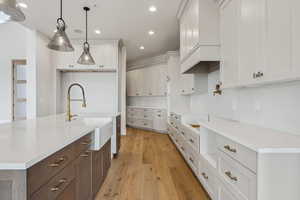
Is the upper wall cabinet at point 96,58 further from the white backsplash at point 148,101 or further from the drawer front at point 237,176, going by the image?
the drawer front at point 237,176

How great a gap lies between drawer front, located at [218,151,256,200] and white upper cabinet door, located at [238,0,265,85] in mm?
735

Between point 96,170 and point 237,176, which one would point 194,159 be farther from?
point 96,170

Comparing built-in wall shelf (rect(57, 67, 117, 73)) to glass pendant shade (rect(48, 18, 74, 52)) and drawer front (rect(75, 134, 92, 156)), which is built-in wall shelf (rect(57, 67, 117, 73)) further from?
drawer front (rect(75, 134, 92, 156))

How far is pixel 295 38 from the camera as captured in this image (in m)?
1.07

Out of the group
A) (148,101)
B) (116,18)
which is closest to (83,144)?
(116,18)

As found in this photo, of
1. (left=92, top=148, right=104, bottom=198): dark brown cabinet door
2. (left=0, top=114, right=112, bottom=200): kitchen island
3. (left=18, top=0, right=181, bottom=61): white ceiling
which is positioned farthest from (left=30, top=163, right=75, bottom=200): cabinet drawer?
(left=18, top=0, right=181, bottom=61): white ceiling

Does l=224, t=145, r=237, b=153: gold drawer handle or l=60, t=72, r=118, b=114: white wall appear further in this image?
l=60, t=72, r=118, b=114: white wall

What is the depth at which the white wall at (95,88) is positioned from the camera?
4691 millimetres

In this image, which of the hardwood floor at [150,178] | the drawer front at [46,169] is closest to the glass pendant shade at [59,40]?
the drawer front at [46,169]

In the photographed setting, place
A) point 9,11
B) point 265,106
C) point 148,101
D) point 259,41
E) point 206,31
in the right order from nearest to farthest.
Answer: point 9,11, point 259,41, point 265,106, point 206,31, point 148,101

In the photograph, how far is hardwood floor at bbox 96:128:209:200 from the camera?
207 centimetres

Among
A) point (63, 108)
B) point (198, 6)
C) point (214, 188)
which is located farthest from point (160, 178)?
point (63, 108)

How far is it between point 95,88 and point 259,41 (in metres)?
4.08

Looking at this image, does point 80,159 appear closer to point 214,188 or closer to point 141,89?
point 214,188
